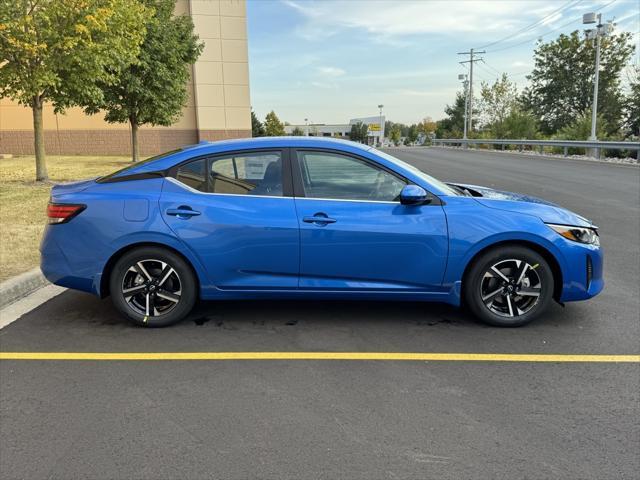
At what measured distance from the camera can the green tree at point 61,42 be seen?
1152 centimetres

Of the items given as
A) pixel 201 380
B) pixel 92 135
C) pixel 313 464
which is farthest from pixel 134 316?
pixel 92 135

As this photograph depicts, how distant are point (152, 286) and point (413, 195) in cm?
225

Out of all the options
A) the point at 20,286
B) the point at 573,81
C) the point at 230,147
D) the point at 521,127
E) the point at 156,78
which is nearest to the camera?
the point at 230,147

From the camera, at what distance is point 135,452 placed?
2803mm

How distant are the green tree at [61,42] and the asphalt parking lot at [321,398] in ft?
28.8

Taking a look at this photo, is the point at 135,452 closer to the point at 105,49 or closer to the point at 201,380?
the point at 201,380

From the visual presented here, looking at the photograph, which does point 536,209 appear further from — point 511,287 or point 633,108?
point 633,108

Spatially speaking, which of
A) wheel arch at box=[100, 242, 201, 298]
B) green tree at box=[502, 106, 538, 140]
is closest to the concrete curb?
wheel arch at box=[100, 242, 201, 298]

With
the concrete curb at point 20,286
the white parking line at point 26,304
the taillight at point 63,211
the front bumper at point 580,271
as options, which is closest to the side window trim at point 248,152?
the taillight at point 63,211

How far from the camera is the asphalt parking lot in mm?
2719

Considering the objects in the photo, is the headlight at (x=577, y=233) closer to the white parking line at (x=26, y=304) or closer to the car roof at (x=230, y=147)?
the car roof at (x=230, y=147)

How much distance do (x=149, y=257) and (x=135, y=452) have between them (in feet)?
6.41

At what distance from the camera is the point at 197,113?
32438mm

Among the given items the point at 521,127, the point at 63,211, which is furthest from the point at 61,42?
the point at 521,127
